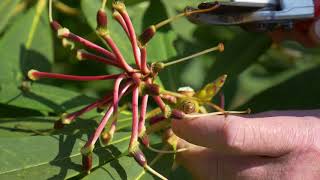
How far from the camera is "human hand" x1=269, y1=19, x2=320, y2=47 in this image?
1.39 meters

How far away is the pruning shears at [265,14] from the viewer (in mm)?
1312

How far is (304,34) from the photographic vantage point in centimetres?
147

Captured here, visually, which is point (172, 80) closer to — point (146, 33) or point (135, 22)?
point (135, 22)

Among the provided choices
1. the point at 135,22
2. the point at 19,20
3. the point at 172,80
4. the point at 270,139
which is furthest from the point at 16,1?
the point at 270,139

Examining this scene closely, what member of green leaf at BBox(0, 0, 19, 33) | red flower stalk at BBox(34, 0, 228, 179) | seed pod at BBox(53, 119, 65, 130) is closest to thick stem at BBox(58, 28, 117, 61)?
red flower stalk at BBox(34, 0, 228, 179)

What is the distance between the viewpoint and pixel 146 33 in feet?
4.03

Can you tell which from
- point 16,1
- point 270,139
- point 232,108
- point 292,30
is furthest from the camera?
point 16,1

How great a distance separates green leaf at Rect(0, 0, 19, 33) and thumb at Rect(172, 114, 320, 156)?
24.9 inches

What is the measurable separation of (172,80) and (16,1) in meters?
0.43

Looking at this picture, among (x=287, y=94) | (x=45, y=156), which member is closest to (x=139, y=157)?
(x=45, y=156)

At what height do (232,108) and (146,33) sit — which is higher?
(146,33)

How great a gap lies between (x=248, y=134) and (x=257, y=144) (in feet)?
0.08

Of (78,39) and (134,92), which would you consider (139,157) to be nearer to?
(134,92)

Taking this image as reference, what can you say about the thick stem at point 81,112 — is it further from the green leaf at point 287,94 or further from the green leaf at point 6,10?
the green leaf at point 6,10
